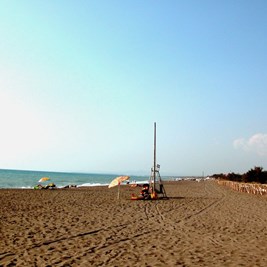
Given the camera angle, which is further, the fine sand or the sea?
the sea

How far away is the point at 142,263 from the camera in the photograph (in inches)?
264

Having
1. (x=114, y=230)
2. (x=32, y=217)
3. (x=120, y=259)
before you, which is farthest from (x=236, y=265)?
(x=32, y=217)

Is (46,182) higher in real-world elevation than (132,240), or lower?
higher

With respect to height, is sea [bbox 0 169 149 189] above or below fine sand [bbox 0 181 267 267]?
above

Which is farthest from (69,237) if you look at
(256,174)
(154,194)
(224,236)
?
(256,174)

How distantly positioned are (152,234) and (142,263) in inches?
122

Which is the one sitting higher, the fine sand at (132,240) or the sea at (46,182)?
the sea at (46,182)

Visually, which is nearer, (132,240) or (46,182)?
(132,240)

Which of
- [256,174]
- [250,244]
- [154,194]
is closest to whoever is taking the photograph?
[250,244]

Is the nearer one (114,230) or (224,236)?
(224,236)

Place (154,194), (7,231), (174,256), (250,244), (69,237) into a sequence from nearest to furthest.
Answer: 1. (174,256)
2. (250,244)
3. (69,237)
4. (7,231)
5. (154,194)

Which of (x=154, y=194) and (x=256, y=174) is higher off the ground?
(x=256, y=174)

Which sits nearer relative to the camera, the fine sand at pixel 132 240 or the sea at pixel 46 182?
the fine sand at pixel 132 240

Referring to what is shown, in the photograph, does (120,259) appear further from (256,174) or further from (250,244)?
(256,174)
